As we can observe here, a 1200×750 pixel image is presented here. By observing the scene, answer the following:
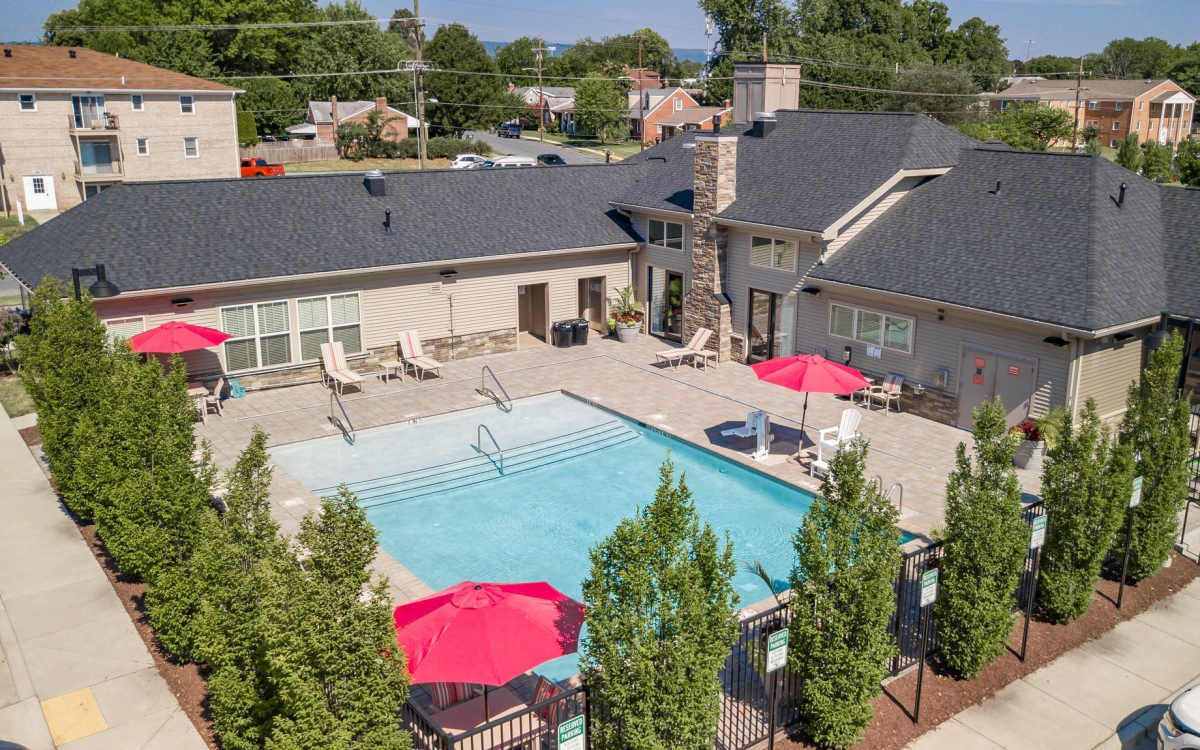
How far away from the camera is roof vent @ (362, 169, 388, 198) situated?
2625cm

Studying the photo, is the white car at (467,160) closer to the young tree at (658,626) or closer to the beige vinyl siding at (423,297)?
the beige vinyl siding at (423,297)

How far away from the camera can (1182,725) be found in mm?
10219

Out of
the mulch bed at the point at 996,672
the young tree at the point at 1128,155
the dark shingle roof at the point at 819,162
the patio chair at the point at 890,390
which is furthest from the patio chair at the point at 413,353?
the young tree at the point at 1128,155

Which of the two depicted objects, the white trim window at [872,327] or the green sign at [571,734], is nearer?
the green sign at [571,734]

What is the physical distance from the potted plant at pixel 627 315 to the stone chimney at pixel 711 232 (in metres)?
2.40

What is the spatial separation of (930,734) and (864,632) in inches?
79.8

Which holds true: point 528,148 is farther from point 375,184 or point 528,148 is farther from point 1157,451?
point 1157,451

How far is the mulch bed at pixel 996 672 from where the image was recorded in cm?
1109

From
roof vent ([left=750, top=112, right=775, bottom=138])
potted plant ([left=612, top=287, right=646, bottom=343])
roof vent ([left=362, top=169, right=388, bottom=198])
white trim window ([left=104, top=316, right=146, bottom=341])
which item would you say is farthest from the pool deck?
roof vent ([left=750, top=112, right=775, bottom=138])

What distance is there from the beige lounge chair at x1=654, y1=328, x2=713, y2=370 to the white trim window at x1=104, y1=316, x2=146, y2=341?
12.7 meters

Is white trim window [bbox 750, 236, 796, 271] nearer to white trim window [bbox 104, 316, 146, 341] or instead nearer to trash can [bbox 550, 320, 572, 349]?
trash can [bbox 550, 320, 572, 349]

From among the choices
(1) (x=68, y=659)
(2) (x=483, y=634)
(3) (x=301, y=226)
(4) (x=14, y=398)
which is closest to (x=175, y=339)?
(3) (x=301, y=226)

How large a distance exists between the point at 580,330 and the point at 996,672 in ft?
56.3

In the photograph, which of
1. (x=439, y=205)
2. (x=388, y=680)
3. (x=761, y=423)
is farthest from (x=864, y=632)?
(x=439, y=205)
